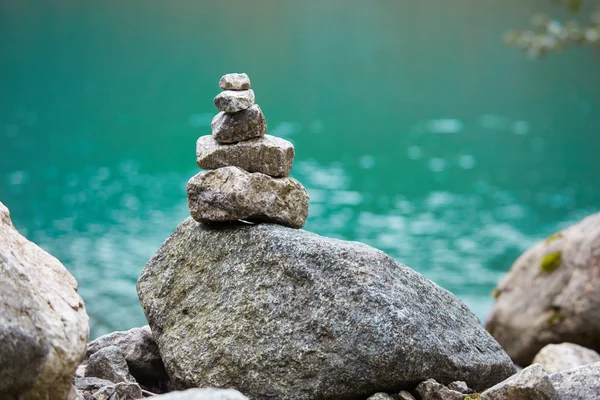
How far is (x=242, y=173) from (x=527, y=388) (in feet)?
11.9

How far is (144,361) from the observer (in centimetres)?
838

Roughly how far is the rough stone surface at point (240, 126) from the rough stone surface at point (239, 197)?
0.44 meters

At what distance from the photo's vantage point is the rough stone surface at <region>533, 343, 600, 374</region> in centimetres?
1198

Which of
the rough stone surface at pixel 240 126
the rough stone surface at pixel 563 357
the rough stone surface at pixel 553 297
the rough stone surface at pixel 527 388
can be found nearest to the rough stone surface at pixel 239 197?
the rough stone surface at pixel 240 126

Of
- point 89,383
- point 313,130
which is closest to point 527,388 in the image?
point 89,383

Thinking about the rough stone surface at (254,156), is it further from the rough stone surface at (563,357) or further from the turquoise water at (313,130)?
the turquoise water at (313,130)

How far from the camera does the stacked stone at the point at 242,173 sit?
7855 mm

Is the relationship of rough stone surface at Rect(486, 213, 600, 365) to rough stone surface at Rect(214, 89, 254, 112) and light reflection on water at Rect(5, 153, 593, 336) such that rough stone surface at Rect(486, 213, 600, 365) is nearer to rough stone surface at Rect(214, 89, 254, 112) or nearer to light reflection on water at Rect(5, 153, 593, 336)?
rough stone surface at Rect(214, 89, 254, 112)

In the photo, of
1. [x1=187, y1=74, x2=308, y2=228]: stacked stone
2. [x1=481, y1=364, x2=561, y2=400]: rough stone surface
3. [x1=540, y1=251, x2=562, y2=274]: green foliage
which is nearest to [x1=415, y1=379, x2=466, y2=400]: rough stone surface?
[x1=481, y1=364, x2=561, y2=400]: rough stone surface

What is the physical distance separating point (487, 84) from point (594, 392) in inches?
2894

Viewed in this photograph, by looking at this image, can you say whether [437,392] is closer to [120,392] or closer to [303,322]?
[303,322]

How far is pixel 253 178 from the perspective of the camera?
788 centimetres

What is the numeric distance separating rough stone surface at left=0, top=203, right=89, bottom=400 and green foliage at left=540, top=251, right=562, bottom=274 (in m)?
12.0

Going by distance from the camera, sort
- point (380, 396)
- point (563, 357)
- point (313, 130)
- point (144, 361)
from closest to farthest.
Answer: point (380, 396) → point (144, 361) → point (563, 357) → point (313, 130)
